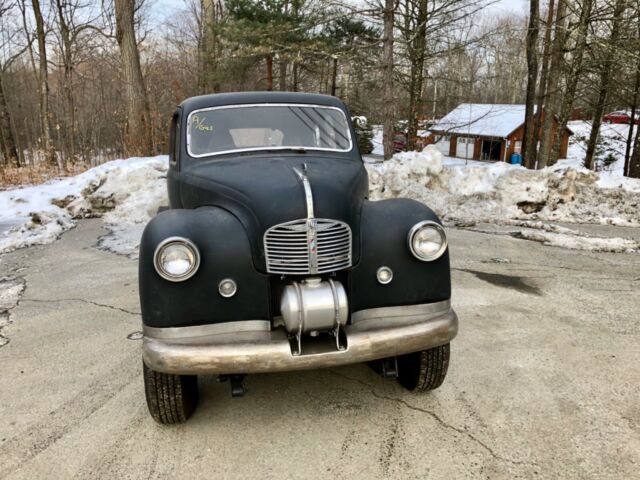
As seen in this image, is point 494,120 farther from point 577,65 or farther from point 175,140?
point 175,140

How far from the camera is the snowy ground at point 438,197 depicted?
8501mm

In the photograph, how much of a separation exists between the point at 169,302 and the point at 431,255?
1562mm

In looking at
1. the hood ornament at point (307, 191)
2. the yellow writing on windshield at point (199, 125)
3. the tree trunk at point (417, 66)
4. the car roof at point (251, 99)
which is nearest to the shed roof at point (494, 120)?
the tree trunk at point (417, 66)

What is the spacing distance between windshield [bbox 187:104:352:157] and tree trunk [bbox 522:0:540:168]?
13711 mm

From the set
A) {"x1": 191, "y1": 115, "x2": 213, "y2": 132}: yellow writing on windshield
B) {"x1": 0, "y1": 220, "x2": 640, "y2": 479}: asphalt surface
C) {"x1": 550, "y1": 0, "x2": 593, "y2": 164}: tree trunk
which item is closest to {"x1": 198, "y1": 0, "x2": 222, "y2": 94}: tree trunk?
{"x1": 550, "y1": 0, "x2": 593, "y2": 164}: tree trunk

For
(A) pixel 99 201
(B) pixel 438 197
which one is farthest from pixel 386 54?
(A) pixel 99 201

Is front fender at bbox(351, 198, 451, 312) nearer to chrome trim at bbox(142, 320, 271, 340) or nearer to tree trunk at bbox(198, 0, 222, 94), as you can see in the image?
chrome trim at bbox(142, 320, 271, 340)

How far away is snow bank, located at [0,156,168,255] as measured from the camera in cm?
839

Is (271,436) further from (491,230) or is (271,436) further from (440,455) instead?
(491,230)

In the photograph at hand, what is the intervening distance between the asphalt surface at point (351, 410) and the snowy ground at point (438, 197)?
12.1 feet

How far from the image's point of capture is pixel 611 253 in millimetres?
6816

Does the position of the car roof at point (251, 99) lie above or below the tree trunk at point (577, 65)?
below

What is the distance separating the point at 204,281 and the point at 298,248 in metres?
0.56

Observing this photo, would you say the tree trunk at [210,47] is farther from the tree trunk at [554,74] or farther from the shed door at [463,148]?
the shed door at [463,148]
